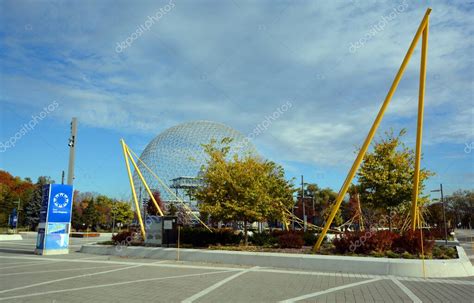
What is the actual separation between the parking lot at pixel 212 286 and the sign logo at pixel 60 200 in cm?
608

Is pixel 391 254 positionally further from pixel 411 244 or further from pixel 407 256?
pixel 411 244

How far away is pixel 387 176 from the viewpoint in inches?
794

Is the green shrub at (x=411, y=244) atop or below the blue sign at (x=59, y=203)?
below

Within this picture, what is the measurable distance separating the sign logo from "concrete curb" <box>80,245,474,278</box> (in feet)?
20.6

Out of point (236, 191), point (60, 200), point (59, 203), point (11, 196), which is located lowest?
point (59, 203)

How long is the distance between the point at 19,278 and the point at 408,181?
18.8 meters

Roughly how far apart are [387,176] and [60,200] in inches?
716

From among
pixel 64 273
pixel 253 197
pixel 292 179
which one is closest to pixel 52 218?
pixel 64 273

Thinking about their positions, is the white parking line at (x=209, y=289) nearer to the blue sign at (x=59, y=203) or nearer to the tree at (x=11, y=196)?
the blue sign at (x=59, y=203)

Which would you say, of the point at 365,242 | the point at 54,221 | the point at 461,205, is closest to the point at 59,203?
the point at 54,221

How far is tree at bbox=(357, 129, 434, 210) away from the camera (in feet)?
65.7

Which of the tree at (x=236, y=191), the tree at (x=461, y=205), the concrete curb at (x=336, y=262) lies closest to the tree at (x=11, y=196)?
the tree at (x=236, y=191)

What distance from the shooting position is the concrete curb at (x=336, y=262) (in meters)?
11.7

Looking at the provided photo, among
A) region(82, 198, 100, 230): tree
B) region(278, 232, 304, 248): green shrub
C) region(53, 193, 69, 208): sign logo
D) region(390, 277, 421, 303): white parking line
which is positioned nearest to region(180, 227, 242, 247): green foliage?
region(278, 232, 304, 248): green shrub
